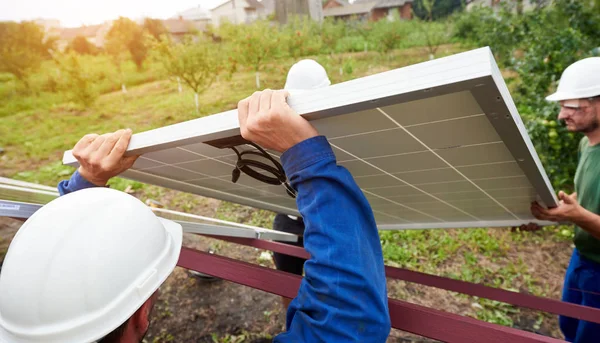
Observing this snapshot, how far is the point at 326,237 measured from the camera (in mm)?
1023

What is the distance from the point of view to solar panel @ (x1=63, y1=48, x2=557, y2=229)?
84 cm

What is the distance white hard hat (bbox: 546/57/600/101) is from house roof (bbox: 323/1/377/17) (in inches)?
1642

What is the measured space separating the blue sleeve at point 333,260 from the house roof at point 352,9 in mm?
43811

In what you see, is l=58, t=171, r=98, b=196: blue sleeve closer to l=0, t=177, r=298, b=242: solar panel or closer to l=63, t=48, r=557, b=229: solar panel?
l=63, t=48, r=557, b=229: solar panel

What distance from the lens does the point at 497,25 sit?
13.1 m

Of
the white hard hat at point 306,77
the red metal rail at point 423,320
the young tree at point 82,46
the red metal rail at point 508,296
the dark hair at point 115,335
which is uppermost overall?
the young tree at point 82,46

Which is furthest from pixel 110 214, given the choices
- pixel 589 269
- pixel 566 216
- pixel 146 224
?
pixel 589 269

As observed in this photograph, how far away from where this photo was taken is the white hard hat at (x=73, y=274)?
1025mm

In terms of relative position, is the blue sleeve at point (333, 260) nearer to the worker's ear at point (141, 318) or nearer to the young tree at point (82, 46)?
the worker's ear at point (141, 318)

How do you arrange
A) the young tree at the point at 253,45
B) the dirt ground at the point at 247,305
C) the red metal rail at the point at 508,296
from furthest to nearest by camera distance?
the young tree at the point at 253,45 → the dirt ground at the point at 247,305 → the red metal rail at the point at 508,296

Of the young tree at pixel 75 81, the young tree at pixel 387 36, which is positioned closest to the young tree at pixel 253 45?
the young tree at pixel 75 81

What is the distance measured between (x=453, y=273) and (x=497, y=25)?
11830 millimetres

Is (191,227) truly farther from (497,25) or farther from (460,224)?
(497,25)

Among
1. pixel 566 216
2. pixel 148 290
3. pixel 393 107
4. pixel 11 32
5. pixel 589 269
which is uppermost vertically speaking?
pixel 11 32
